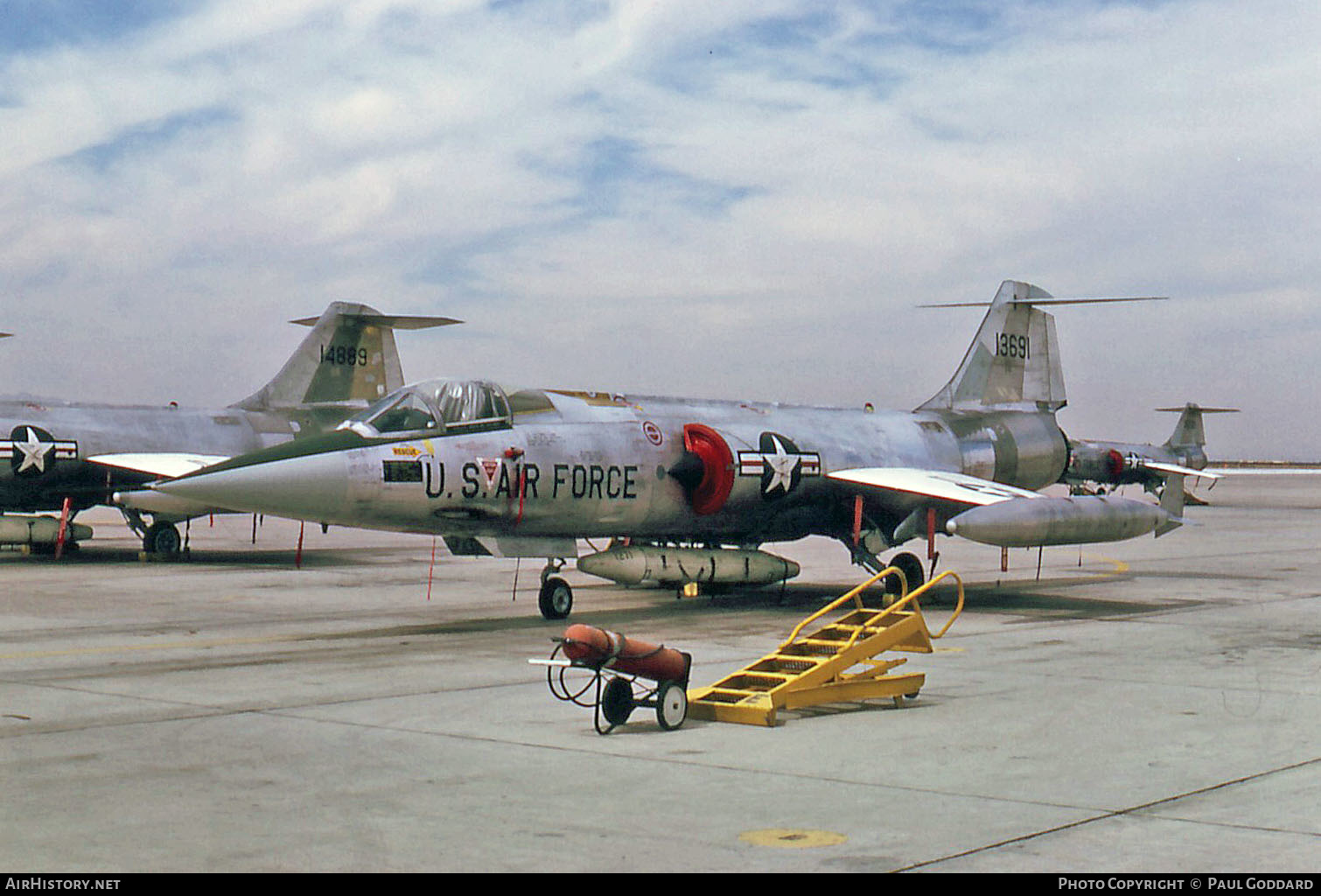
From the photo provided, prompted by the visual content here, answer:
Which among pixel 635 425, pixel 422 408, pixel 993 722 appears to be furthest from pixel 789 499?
pixel 993 722

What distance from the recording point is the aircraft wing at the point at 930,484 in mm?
17250

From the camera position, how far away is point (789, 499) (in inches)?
701

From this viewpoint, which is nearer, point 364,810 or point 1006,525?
point 364,810

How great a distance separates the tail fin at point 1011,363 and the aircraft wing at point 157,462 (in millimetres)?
12091

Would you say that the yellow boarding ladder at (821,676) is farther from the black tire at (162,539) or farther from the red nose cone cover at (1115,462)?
the red nose cone cover at (1115,462)

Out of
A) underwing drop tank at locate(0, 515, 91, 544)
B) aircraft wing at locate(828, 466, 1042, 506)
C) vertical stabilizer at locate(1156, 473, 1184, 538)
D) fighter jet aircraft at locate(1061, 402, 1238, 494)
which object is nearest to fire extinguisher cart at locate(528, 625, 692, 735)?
aircraft wing at locate(828, 466, 1042, 506)

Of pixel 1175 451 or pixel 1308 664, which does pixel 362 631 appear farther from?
pixel 1175 451

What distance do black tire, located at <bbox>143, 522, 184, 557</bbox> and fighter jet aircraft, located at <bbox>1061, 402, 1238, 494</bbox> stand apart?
96.5 ft

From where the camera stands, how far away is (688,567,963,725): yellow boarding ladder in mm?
9062

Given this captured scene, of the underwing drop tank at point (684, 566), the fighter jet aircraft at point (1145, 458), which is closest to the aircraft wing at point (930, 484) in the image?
the underwing drop tank at point (684, 566)

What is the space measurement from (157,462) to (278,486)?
12.5 metres

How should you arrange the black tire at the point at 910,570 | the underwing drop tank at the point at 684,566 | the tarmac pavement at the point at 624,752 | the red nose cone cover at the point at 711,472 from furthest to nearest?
the black tire at the point at 910,570 → the red nose cone cover at the point at 711,472 → the underwing drop tank at the point at 684,566 → the tarmac pavement at the point at 624,752

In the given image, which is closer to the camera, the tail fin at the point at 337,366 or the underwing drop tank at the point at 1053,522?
the underwing drop tank at the point at 1053,522

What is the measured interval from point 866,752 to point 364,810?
9.45ft
